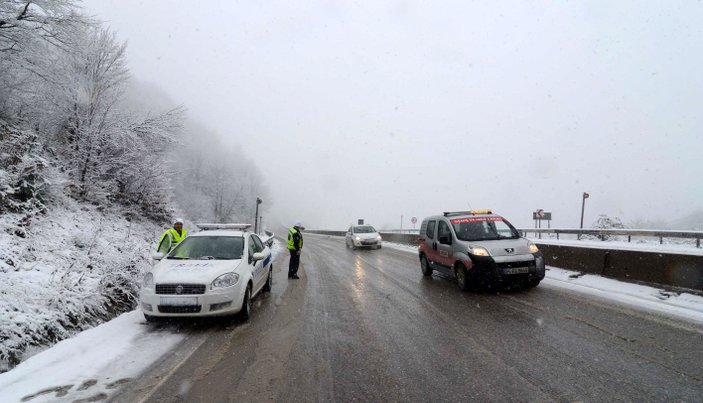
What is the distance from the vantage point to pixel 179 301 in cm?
543

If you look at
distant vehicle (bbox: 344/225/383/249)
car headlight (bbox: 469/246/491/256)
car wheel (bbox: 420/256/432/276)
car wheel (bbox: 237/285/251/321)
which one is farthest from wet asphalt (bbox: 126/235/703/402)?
distant vehicle (bbox: 344/225/383/249)

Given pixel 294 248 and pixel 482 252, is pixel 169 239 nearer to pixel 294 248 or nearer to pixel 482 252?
pixel 294 248

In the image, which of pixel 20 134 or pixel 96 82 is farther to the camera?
pixel 96 82

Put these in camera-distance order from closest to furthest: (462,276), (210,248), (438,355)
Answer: (438,355) < (210,248) < (462,276)

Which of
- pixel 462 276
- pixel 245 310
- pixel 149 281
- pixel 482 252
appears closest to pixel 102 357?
pixel 149 281

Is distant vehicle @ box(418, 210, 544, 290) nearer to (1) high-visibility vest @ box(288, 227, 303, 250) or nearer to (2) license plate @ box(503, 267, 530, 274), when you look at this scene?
(2) license plate @ box(503, 267, 530, 274)

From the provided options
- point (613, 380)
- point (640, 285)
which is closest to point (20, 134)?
point (613, 380)

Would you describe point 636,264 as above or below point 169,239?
below

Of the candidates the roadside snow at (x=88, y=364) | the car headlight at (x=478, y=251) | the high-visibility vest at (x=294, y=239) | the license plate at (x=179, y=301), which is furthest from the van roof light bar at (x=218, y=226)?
the car headlight at (x=478, y=251)

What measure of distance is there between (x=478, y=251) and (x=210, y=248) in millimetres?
5596

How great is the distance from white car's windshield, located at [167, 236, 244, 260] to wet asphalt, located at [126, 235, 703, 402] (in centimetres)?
124

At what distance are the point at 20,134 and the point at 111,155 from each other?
231 inches

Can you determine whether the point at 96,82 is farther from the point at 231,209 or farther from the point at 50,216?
the point at 231,209

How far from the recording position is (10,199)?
26.1ft
